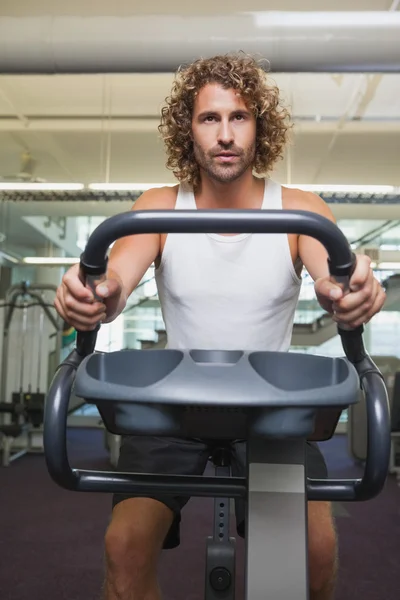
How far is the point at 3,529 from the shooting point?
275 centimetres

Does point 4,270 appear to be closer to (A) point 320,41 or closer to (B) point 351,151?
(B) point 351,151

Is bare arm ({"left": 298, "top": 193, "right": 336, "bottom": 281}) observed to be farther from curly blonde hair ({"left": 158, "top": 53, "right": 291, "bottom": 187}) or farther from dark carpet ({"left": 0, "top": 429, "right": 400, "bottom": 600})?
dark carpet ({"left": 0, "top": 429, "right": 400, "bottom": 600})

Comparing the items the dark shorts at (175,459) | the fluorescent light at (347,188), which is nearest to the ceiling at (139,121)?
the fluorescent light at (347,188)

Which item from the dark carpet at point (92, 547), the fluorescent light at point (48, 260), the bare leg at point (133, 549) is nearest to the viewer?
the bare leg at point (133, 549)

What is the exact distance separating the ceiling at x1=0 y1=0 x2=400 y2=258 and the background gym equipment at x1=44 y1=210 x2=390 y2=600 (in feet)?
12.5

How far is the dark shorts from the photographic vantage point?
41.3 inches

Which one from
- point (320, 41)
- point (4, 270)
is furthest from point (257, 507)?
point (4, 270)

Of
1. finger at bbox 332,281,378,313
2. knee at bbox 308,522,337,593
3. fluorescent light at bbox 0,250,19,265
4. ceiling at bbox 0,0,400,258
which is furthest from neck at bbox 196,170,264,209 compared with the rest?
fluorescent light at bbox 0,250,19,265

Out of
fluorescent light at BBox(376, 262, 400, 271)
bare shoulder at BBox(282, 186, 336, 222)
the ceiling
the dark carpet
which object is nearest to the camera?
bare shoulder at BBox(282, 186, 336, 222)

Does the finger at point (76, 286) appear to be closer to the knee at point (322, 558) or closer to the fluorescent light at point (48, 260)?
the knee at point (322, 558)

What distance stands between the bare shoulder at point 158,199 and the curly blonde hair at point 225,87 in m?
0.06

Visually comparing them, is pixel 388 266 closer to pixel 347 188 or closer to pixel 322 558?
pixel 347 188

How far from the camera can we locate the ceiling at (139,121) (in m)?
4.02

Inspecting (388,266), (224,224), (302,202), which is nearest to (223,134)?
(302,202)
